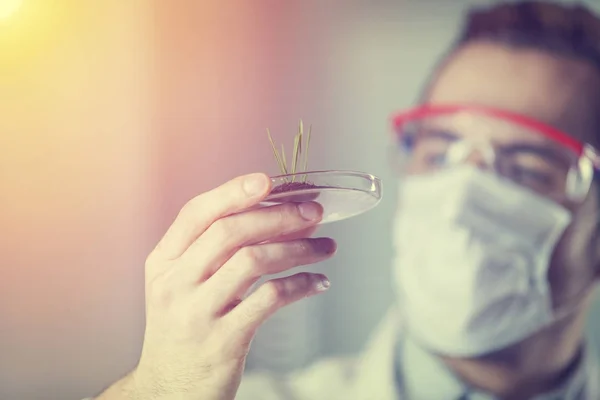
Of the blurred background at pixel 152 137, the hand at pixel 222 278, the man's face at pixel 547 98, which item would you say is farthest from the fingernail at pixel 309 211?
the man's face at pixel 547 98

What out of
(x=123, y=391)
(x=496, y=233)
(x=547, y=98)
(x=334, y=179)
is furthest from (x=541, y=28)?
(x=123, y=391)

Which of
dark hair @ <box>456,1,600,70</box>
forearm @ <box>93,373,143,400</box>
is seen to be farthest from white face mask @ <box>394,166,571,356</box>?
forearm @ <box>93,373,143,400</box>

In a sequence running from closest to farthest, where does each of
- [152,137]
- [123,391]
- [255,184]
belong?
[255,184] → [123,391] → [152,137]

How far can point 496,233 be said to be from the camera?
1.04 meters

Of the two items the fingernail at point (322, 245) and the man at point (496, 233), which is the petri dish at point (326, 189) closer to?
the fingernail at point (322, 245)

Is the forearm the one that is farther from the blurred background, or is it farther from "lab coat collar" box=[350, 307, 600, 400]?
"lab coat collar" box=[350, 307, 600, 400]

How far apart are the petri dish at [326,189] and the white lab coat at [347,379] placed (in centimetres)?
39

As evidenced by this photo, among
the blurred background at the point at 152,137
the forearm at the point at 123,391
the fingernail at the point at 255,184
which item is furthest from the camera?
the blurred background at the point at 152,137

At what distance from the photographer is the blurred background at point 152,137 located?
39.3 inches

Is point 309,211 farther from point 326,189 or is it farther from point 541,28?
point 541,28

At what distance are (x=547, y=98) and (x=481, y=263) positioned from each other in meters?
0.37

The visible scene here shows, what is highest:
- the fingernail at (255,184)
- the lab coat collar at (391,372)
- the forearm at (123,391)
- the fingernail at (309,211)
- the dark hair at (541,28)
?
the dark hair at (541,28)

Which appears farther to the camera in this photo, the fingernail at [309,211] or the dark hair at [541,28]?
the dark hair at [541,28]

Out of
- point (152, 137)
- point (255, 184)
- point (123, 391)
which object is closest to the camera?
point (255, 184)
